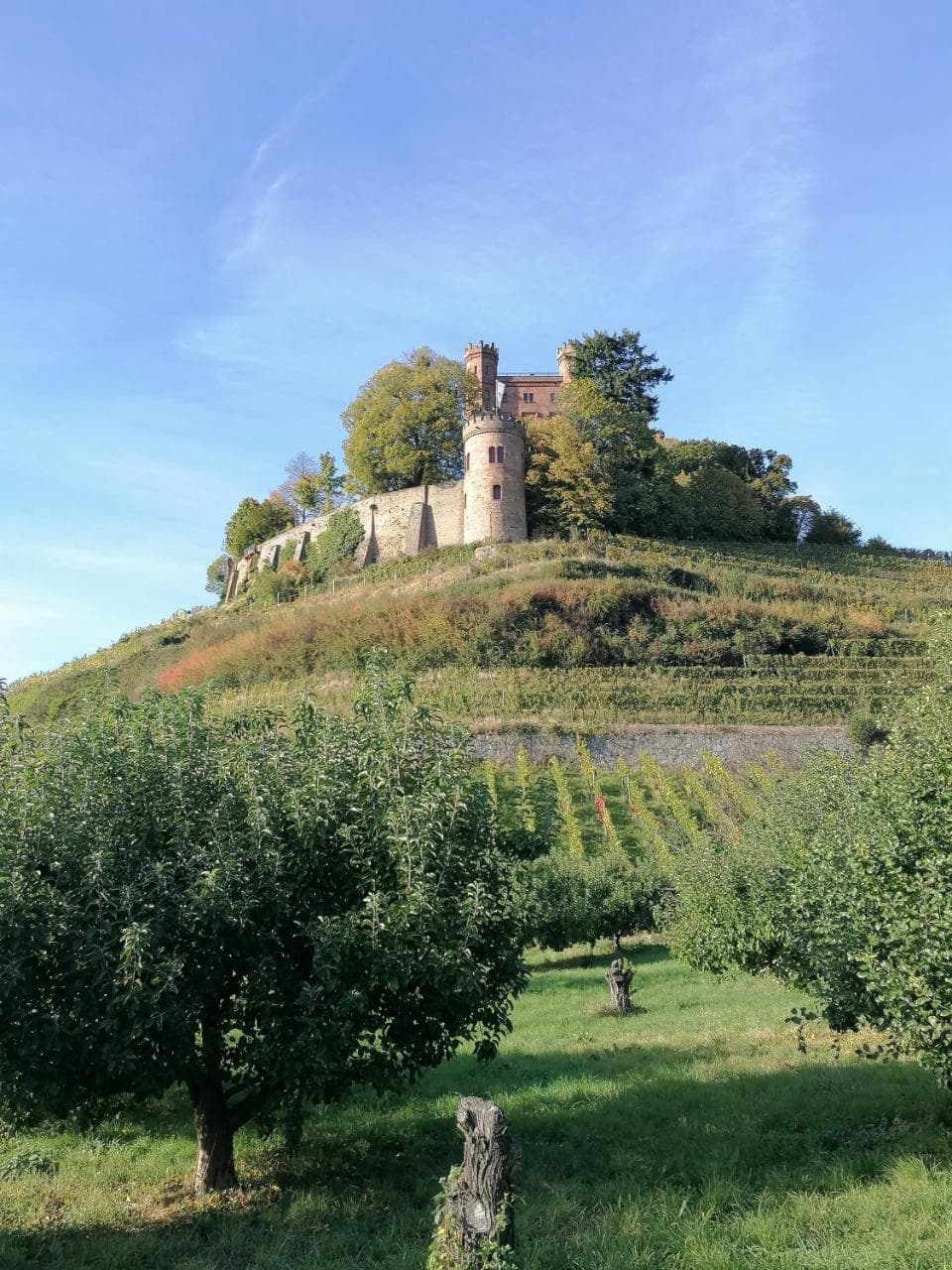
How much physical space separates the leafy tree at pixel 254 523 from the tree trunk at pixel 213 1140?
6938 centimetres

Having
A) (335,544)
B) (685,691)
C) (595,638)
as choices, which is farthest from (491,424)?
(685,691)

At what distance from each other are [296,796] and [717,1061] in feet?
27.2

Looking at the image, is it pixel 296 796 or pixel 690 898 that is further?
pixel 690 898

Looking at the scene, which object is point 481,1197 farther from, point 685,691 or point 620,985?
point 685,691

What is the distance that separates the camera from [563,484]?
5719cm

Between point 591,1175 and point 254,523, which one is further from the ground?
point 254,523

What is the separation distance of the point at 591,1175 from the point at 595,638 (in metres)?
38.3

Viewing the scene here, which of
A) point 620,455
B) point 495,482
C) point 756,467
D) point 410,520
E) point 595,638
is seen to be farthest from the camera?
point 756,467

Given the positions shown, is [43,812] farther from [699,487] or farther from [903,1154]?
[699,487]

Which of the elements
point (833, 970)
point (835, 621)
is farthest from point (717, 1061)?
point (835, 621)

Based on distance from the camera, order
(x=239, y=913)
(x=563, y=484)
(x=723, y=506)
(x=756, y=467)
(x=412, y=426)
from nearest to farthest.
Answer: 1. (x=239, y=913)
2. (x=563, y=484)
3. (x=412, y=426)
4. (x=723, y=506)
5. (x=756, y=467)

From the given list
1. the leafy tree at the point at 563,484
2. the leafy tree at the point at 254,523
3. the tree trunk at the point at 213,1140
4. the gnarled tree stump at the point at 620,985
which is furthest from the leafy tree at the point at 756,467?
the tree trunk at the point at 213,1140

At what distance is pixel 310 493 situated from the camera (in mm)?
77375

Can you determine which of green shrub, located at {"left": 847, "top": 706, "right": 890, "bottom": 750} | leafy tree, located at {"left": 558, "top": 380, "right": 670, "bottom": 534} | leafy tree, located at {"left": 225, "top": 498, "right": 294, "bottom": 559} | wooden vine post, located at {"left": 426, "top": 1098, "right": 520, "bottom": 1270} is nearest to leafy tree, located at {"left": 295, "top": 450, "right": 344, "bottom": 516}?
leafy tree, located at {"left": 225, "top": 498, "right": 294, "bottom": 559}
